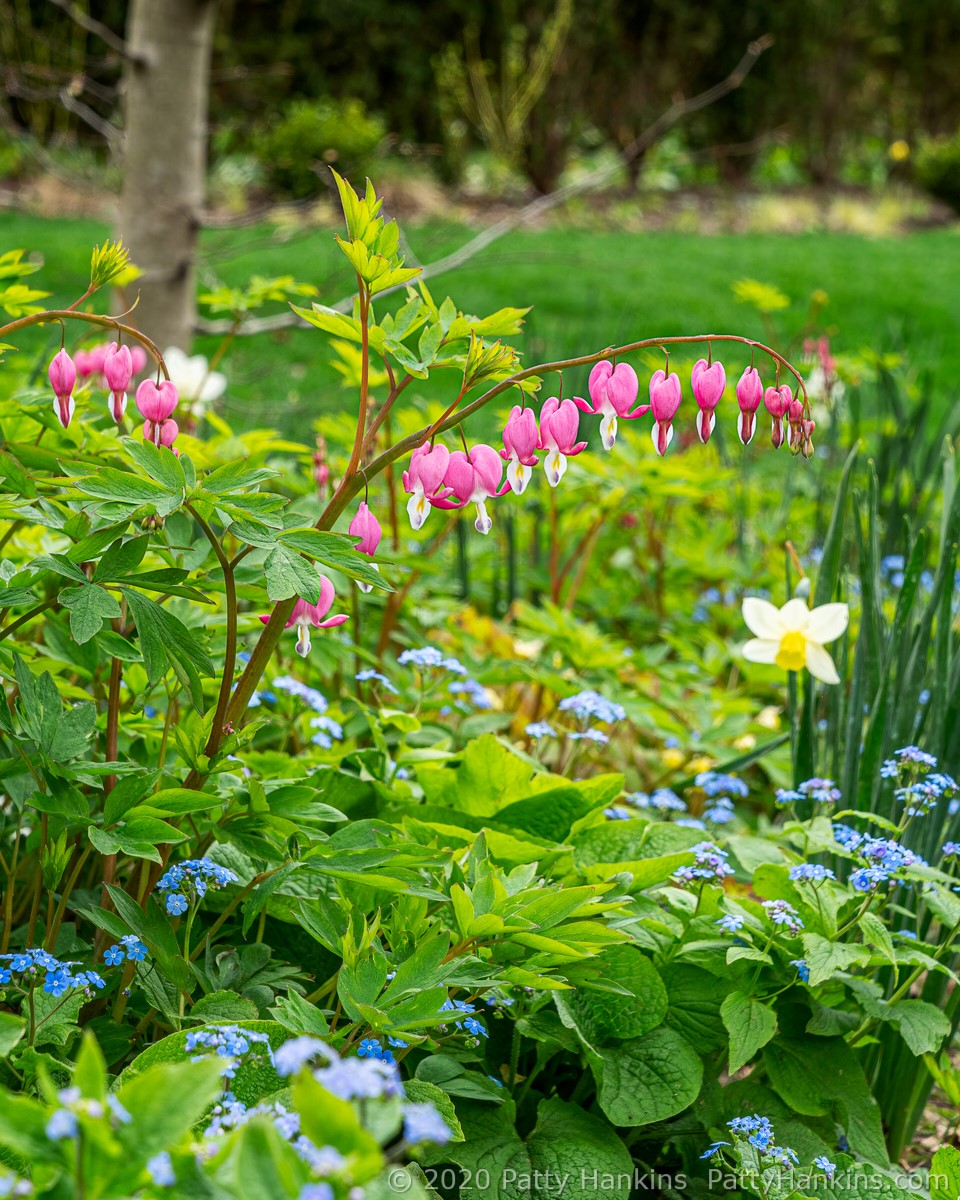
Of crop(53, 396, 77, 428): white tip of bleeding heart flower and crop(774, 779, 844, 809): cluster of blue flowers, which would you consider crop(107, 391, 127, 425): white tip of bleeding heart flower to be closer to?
crop(53, 396, 77, 428): white tip of bleeding heart flower

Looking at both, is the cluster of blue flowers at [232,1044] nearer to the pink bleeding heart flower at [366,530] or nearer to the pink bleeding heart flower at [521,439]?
the pink bleeding heart flower at [366,530]

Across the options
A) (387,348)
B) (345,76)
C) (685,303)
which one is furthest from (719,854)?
(345,76)

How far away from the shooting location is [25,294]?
5.21ft

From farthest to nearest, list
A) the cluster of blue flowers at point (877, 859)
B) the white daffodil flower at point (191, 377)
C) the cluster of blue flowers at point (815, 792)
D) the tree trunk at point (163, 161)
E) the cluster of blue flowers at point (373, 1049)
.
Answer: the tree trunk at point (163, 161) < the white daffodil flower at point (191, 377) < the cluster of blue flowers at point (815, 792) < the cluster of blue flowers at point (877, 859) < the cluster of blue flowers at point (373, 1049)

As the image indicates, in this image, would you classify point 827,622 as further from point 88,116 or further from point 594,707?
point 88,116

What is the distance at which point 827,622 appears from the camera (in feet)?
6.09

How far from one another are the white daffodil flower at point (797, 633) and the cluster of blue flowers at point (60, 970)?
1.05m

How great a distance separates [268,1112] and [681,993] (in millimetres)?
722

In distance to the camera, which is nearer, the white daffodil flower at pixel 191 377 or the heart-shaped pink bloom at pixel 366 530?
the heart-shaped pink bloom at pixel 366 530

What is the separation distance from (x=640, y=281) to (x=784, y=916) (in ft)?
29.4

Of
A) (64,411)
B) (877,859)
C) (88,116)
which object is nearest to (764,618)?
(877,859)

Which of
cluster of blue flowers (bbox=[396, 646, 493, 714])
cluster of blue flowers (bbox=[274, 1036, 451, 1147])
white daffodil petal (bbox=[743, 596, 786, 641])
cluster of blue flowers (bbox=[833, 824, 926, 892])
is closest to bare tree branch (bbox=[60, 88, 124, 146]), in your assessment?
cluster of blue flowers (bbox=[396, 646, 493, 714])

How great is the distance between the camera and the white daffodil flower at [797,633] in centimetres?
185

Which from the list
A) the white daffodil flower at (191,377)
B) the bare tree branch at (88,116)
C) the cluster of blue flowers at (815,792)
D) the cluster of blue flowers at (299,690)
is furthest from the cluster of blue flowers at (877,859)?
the bare tree branch at (88,116)
